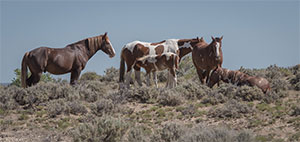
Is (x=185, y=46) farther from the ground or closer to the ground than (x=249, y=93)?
farther from the ground

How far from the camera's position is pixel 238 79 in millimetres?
14008

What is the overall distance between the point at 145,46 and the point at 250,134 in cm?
924

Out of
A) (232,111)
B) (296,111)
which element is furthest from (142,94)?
(296,111)

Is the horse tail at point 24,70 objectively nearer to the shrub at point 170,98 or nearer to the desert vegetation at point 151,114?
the desert vegetation at point 151,114

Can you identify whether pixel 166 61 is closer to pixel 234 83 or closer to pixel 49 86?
pixel 234 83

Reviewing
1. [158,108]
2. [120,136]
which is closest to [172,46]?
[158,108]

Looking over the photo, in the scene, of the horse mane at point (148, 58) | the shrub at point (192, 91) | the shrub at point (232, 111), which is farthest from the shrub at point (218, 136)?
the horse mane at point (148, 58)

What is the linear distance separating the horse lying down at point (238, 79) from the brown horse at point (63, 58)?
4.28m

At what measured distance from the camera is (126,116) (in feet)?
37.0

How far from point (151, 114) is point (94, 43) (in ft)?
Answer: 16.8

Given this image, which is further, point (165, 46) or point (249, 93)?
point (165, 46)

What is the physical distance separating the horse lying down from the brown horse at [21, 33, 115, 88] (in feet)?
14.0

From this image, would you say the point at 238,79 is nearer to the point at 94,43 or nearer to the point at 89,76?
the point at 94,43

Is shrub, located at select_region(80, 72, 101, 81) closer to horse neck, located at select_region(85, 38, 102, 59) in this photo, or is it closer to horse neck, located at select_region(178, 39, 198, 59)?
horse neck, located at select_region(85, 38, 102, 59)
